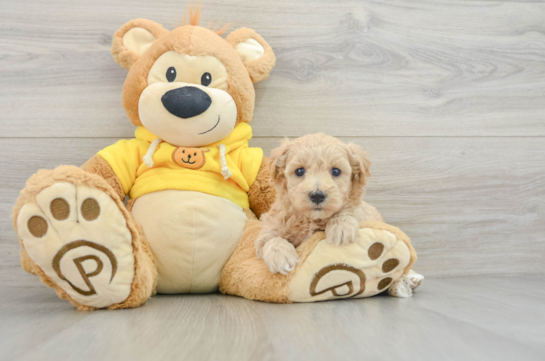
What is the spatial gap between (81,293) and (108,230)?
13cm

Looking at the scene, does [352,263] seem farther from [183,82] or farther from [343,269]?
[183,82]

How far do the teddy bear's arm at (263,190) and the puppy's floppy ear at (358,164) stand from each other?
9.9 inches

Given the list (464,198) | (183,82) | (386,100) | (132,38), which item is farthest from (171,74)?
(464,198)

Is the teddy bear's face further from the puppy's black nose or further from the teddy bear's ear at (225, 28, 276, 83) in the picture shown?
the puppy's black nose

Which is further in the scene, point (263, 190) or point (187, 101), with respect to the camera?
point (263, 190)

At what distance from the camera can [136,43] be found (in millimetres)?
1015

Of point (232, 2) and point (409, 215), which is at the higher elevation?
point (232, 2)

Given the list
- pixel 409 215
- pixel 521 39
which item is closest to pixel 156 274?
pixel 409 215

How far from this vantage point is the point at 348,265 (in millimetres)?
791

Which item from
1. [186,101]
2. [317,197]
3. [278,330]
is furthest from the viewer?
[186,101]

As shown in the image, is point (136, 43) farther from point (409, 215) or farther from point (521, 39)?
point (521, 39)

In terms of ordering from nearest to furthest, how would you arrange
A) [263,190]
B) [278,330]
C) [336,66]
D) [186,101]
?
[278,330] < [186,101] < [263,190] < [336,66]

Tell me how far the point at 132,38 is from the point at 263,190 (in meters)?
0.51

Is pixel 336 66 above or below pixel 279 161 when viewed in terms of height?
above
